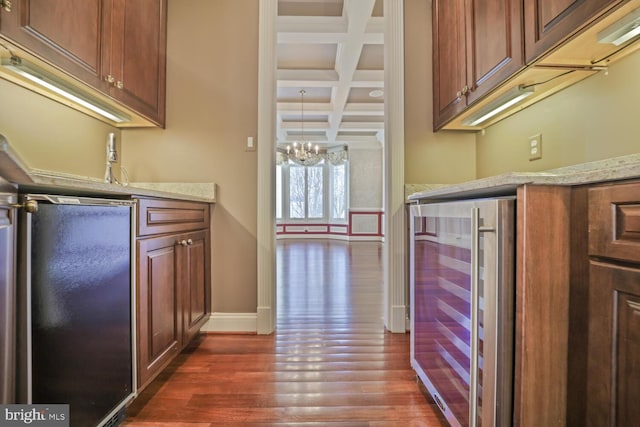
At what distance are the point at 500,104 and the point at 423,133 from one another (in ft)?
2.18

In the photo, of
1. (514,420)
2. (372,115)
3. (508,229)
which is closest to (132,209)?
(508,229)

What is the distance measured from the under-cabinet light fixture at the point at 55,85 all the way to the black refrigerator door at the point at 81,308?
0.81 m

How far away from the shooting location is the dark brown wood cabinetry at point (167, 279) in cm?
133

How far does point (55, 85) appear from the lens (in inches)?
56.5

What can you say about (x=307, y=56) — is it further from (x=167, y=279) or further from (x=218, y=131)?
(x=167, y=279)

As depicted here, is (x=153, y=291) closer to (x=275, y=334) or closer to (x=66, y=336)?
(x=66, y=336)

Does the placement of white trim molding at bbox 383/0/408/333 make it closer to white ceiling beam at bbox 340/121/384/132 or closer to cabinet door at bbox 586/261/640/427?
cabinet door at bbox 586/261/640/427

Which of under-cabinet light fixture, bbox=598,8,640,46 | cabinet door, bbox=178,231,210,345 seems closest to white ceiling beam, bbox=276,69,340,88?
cabinet door, bbox=178,231,210,345

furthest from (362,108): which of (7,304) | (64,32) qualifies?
(7,304)

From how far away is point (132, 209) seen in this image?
1.22 m

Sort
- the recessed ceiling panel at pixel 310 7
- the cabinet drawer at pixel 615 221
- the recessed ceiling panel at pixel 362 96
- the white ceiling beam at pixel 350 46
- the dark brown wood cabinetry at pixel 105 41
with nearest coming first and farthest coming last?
the cabinet drawer at pixel 615 221 < the dark brown wood cabinetry at pixel 105 41 < the white ceiling beam at pixel 350 46 < the recessed ceiling panel at pixel 310 7 < the recessed ceiling panel at pixel 362 96

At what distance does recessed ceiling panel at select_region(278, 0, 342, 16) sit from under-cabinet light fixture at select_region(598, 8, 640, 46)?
2754 millimetres

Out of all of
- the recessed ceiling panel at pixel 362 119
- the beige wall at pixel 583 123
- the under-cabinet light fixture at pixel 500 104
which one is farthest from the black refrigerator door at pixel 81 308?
the recessed ceiling panel at pixel 362 119

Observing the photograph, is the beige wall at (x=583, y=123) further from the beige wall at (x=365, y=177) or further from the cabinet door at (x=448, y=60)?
the beige wall at (x=365, y=177)
